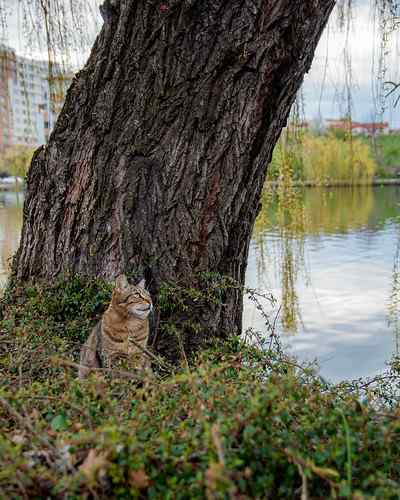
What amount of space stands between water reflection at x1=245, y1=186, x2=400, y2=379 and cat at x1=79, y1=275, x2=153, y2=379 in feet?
1.92

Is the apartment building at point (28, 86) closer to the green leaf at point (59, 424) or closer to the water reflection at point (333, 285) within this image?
the water reflection at point (333, 285)


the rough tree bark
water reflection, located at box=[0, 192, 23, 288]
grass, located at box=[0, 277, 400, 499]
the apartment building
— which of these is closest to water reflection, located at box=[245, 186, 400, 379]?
the rough tree bark

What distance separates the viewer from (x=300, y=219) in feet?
10.2

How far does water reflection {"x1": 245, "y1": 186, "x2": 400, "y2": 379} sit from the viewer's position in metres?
3.26

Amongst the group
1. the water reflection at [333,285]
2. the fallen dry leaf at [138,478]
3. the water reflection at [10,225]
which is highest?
the fallen dry leaf at [138,478]

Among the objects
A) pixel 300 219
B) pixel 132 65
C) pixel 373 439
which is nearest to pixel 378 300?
pixel 300 219

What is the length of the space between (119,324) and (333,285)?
4.07 metres

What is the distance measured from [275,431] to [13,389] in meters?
0.49

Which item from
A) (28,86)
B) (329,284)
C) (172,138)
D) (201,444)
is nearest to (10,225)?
(329,284)

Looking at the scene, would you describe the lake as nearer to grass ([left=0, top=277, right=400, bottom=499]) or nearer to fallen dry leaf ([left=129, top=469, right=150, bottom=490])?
grass ([left=0, top=277, right=400, bottom=499])

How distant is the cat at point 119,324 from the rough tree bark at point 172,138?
16 centimetres

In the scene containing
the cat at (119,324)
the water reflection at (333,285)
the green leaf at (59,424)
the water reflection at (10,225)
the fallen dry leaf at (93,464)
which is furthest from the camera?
the water reflection at (10,225)

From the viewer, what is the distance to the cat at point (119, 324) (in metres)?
1.67

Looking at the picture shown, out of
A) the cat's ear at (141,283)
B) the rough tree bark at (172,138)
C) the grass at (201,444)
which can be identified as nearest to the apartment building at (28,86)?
the rough tree bark at (172,138)
